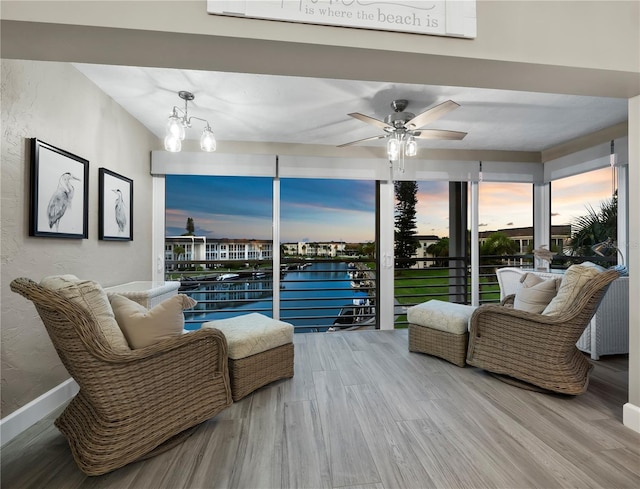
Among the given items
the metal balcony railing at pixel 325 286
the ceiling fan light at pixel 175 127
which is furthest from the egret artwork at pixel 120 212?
the metal balcony railing at pixel 325 286

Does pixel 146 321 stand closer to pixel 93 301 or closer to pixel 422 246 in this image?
pixel 93 301

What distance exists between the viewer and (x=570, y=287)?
2.37m

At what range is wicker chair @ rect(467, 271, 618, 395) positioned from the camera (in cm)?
227

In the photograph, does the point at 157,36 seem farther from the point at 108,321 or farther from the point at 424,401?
the point at 424,401

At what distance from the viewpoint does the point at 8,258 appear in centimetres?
185

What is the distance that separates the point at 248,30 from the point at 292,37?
0.18 meters

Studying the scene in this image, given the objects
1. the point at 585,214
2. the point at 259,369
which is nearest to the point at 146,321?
the point at 259,369

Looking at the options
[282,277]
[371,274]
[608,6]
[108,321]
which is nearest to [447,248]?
[371,274]

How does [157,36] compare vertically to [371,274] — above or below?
above

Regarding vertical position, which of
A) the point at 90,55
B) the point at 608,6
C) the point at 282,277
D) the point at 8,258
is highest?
the point at 608,6

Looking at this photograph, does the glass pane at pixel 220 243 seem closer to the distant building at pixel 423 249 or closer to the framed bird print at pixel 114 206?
the framed bird print at pixel 114 206

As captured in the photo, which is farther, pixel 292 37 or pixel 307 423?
pixel 307 423

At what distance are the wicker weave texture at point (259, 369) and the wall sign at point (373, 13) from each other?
2003mm

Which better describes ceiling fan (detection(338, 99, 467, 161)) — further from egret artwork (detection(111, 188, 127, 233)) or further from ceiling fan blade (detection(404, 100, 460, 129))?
egret artwork (detection(111, 188, 127, 233))
